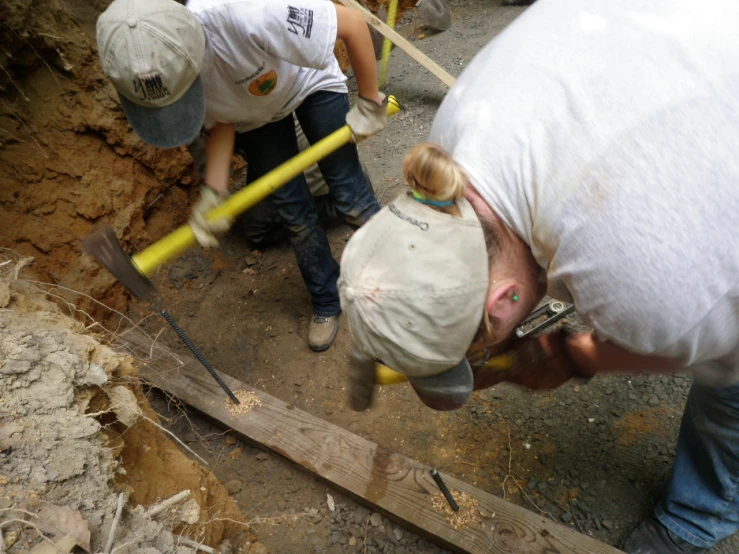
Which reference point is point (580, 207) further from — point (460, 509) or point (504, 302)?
point (460, 509)

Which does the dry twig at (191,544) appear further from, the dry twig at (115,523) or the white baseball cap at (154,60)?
the white baseball cap at (154,60)

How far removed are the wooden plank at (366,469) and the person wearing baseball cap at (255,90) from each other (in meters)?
0.60

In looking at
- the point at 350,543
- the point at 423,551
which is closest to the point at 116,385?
the point at 350,543

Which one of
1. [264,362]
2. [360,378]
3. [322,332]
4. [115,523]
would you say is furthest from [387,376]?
[264,362]

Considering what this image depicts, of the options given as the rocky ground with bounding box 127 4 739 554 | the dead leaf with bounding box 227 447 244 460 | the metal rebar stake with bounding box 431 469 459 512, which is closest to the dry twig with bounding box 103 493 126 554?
the rocky ground with bounding box 127 4 739 554

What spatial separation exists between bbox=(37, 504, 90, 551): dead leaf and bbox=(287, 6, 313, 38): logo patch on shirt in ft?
5.17

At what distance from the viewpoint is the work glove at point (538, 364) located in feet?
4.66

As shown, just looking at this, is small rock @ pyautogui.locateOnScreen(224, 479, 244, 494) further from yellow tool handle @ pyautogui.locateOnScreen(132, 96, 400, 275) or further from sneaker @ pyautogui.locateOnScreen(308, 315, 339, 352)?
yellow tool handle @ pyautogui.locateOnScreen(132, 96, 400, 275)

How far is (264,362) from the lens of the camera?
2.66m

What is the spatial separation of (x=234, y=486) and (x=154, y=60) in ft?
5.52

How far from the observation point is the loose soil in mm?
1975

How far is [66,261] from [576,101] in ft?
9.11

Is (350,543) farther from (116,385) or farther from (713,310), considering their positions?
(713,310)

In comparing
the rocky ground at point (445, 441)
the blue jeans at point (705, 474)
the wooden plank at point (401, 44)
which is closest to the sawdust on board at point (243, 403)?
the rocky ground at point (445, 441)
